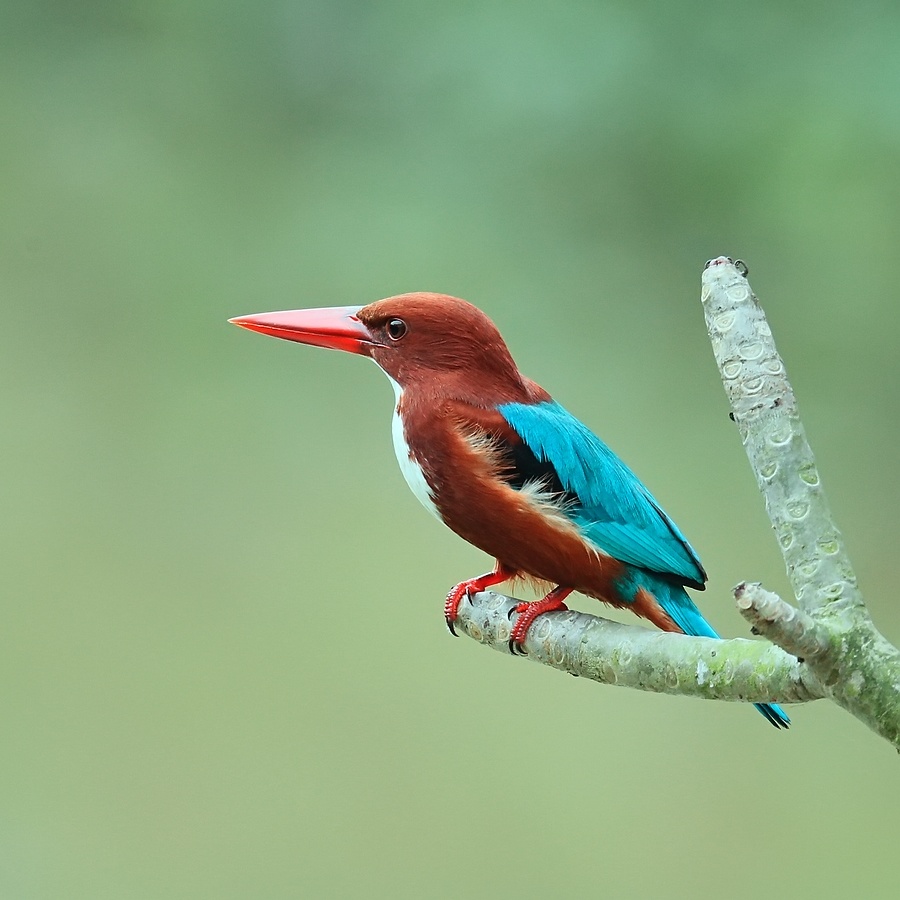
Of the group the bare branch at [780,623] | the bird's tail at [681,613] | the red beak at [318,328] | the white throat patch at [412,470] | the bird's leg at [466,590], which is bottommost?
the bare branch at [780,623]

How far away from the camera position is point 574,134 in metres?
1.78

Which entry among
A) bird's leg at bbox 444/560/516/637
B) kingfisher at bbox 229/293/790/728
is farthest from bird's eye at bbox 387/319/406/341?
bird's leg at bbox 444/560/516/637

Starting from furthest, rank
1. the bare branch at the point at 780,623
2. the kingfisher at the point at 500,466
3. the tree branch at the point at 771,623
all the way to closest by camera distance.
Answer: the kingfisher at the point at 500,466 < the tree branch at the point at 771,623 < the bare branch at the point at 780,623

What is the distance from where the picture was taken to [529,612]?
3.11ft

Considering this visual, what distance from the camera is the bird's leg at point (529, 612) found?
0.95m

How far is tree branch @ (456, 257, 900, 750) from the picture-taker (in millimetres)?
687

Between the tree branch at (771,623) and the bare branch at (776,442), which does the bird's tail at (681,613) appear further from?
the bare branch at (776,442)

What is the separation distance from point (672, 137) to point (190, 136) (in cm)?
74

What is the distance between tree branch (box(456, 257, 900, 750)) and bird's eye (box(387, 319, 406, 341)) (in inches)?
9.3

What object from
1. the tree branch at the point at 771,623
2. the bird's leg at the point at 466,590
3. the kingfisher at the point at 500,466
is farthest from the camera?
the bird's leg at the point at 466,590

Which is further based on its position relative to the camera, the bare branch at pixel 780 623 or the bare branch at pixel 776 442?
the bare branch at pixel 776 442

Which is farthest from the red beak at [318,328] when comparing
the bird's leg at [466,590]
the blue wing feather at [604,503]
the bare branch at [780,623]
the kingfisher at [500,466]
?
the bare branch at [780,623]

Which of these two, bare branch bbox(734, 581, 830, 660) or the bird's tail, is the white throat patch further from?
bare branch bbox(734, 581, 830, 660)

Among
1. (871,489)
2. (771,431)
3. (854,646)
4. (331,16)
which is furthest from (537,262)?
(854,646)
